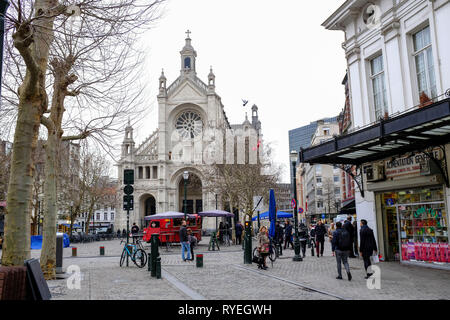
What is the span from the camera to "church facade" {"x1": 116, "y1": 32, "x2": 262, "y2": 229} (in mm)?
51000

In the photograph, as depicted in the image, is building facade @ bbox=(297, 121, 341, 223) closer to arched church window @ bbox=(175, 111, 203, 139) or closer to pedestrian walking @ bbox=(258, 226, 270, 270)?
arched church window @ bbox=(175, 111, 203, 139)

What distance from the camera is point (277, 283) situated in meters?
10.4

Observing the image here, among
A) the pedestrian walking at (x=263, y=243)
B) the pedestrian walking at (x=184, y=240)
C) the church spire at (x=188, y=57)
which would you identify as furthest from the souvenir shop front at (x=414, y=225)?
the church spire at (x=188, y=57)

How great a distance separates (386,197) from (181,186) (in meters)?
41.5

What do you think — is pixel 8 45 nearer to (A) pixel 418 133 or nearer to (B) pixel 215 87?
(A) pixel 418 133

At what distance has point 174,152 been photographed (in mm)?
53125

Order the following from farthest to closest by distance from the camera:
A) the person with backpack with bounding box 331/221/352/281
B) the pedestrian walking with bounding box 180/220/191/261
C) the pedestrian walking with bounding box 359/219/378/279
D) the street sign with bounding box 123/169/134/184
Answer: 1. the pedestrian walking with bounding box 180/220/191/261
2. the street sign with bounding box 123/169/134/184
3. the pedestrian walking with bounding box 359/219/378/279
4. the person with backpack with bounding box 331/221/352/281

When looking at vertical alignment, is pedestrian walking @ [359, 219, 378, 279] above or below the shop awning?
below

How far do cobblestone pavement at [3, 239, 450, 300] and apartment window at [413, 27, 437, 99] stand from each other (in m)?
5.84

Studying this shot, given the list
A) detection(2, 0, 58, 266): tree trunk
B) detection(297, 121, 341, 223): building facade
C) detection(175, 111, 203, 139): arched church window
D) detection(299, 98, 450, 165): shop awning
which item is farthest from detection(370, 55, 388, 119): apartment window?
detection(297, 121, 341, 223): building facade

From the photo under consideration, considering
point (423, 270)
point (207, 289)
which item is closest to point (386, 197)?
point (423, 270)

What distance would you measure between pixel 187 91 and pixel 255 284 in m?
46.3

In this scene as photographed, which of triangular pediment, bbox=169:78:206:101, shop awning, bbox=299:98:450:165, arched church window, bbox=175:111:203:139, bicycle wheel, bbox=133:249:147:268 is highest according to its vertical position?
triangular pediment, bbox=169:78:206:101

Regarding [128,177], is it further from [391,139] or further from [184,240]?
[391,139]
